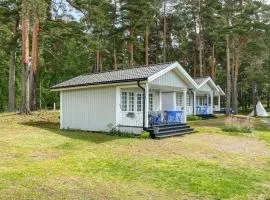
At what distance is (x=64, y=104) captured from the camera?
22297 millimetres

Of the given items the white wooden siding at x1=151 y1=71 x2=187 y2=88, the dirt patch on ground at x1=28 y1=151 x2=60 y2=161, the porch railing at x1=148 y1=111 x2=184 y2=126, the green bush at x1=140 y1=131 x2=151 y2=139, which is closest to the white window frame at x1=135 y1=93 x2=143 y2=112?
the porch railing at x1=148 y1=111 x2=184 y2=126

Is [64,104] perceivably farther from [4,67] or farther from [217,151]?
[4,67]

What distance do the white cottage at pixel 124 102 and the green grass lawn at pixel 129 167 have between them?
2111 mm

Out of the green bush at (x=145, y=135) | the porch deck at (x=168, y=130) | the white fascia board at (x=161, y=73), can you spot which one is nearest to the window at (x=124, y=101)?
the white fascia board at (x=161, y=73)

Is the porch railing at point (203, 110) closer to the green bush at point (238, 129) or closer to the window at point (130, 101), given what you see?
the green bush at point (238, 129)

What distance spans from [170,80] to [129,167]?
10.7 meters

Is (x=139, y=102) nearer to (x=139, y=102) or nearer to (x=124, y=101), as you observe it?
(x=139, y=102)

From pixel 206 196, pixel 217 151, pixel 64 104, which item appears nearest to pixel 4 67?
pixel 64 104

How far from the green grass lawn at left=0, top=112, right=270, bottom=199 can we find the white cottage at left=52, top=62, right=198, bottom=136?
2.11m

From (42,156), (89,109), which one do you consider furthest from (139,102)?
(42,156)

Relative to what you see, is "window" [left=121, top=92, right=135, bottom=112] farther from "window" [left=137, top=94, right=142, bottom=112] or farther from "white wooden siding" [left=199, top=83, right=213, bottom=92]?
"white wooden siding" [left=199, top=83, right=213, bottom=92]

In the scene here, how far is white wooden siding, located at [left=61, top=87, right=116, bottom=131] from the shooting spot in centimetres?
1947

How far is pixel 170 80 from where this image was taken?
20922 millimetres

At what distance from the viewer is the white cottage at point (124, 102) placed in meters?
18.5
